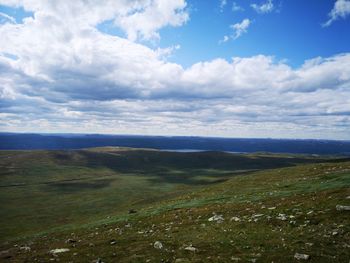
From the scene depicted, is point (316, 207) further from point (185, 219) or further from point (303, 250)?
point (185, 219)

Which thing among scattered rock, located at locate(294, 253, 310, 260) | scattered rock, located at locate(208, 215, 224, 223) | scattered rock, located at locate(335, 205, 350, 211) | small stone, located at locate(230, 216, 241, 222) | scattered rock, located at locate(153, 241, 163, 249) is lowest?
scattered rock, located at locate(153, 241, 163, 249)

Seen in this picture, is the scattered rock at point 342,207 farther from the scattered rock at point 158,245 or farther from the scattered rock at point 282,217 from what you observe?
the scattered rock at point 158,245

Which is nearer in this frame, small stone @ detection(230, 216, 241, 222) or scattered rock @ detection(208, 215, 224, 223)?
small stone @ detection(230, 216, 241, 222)

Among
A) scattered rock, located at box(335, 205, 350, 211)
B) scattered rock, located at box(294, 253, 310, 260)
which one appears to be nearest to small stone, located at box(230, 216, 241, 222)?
scattered rock, located at box(335, 205, 350, 211)

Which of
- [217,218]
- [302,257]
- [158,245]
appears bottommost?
[158,245]

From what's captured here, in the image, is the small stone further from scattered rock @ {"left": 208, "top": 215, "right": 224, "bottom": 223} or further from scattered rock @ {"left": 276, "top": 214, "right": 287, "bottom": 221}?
scattered rock @ {"left": 276, "top": 214, "right": 287, "bottom": 221}

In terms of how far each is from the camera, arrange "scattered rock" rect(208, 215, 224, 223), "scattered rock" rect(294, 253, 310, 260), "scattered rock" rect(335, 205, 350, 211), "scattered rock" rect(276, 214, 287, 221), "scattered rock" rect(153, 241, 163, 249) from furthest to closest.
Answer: "scattered rock" rect(208, 215, 224, 223), "scattered rock" rect(276, 214, 287, 221), "scattered rock" rect(335, 205, 350, 211), "scattered rock" rect(153, 241, 163, 249), "scattered rock" rect(294, 253, 310, 260)

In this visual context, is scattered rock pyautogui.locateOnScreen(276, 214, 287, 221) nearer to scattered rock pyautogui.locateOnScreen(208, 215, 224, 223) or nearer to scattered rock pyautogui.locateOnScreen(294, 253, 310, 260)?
scattered rock pyautogui.locateOnScreen(208, 215, 224, 223)

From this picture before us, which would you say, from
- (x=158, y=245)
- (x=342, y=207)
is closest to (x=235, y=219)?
(x=158, y=245)

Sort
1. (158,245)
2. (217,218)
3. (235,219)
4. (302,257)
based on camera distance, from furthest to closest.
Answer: (217,218) < (235,219) < (158,245) < (302,257)

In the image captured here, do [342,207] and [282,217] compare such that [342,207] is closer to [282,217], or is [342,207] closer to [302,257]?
[282,217]

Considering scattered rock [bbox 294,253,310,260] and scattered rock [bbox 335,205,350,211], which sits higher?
scattered rock [bbox 335,205,350,211]

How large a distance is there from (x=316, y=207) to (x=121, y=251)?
1406cm

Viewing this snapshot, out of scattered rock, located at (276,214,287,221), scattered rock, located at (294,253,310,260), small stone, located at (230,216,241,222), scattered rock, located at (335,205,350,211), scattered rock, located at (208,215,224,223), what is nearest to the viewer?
scattered rock, located at (294,253,310,260)
